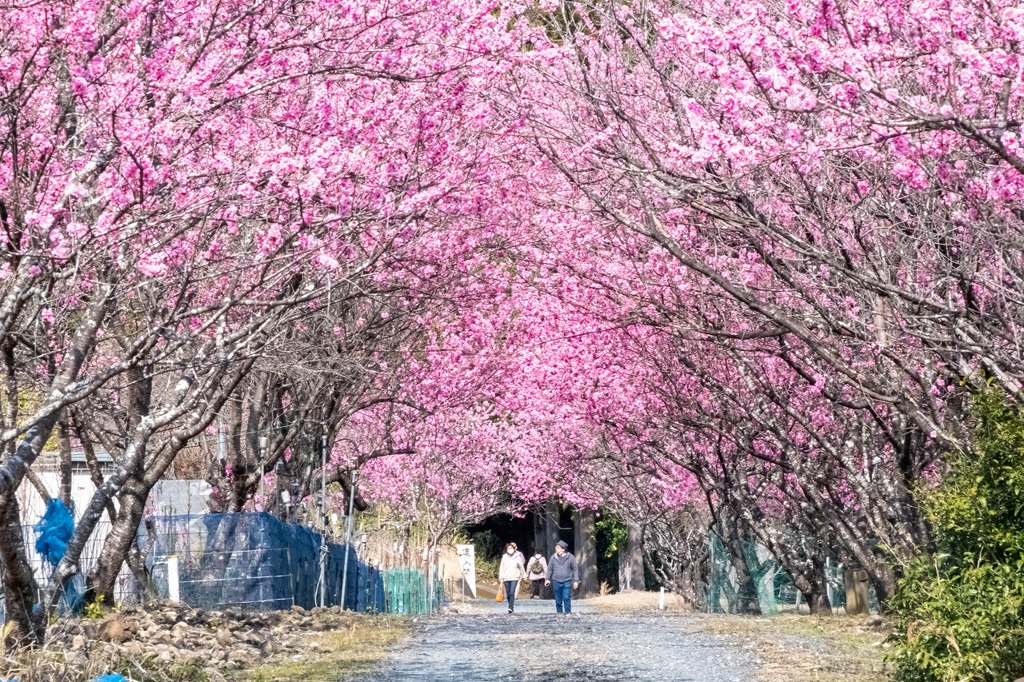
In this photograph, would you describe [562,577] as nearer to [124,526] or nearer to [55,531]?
[124,526]

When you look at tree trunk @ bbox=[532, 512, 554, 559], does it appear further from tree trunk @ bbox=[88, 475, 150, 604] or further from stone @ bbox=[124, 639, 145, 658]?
stone @ bbox=[124, 639, 145, 658]

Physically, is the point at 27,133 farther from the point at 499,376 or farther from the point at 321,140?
the point at 499,376

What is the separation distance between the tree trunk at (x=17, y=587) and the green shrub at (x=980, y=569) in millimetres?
6025

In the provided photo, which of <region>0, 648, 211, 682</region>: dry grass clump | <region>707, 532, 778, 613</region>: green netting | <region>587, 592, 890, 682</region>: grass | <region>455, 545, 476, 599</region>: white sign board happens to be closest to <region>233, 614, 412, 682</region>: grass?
<region>0, 648, 211, 682</region>: dry grass clump

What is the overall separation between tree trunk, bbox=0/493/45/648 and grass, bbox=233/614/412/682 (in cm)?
214

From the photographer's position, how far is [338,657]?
48.6 feet

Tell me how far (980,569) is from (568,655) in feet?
21.7

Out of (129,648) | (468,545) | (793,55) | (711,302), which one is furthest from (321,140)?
(468,545)

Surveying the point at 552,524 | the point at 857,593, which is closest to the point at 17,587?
the point at 857,593

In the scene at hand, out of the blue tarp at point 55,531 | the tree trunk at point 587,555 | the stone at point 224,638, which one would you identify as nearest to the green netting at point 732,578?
the stone at point 224,638

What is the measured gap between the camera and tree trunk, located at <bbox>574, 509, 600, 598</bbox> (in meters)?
52.2

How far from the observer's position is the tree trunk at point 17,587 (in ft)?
33.3

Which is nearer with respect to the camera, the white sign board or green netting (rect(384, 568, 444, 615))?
green netting (rect(384, 568, 444, 615))

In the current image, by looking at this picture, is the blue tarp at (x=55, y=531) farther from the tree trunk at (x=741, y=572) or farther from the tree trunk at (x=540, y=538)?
the tree trunk at (x=540, y=538)
